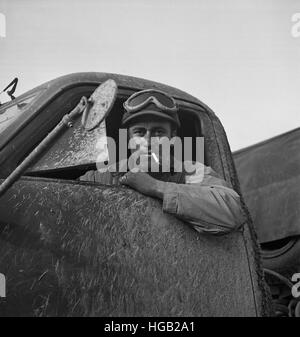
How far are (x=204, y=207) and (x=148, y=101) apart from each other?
17.4 inches

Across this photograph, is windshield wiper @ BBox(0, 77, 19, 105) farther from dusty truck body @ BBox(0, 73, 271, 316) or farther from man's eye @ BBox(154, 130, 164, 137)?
man's eye @ BBox(154, 130, 164, 137)

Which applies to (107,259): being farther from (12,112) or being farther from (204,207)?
(12,112)

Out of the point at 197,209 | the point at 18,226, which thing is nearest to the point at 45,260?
the point at 18,226

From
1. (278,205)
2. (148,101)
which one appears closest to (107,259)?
(148,101)

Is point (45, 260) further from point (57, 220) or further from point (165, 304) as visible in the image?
point (165, 304)

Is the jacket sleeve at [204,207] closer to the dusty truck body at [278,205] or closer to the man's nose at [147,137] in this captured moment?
the man's nose at [147,137]

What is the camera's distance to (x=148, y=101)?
1975mm

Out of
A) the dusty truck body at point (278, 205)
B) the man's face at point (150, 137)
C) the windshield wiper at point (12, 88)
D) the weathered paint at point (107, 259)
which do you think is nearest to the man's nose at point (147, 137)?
the man's face at point (150, 137)

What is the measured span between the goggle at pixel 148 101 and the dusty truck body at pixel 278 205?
1.38 meters

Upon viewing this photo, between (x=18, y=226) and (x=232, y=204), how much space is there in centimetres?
75

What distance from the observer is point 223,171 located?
2.19 m

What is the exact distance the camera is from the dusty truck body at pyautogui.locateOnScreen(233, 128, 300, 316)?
308 centimetres

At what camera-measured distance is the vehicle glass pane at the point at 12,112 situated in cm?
186
